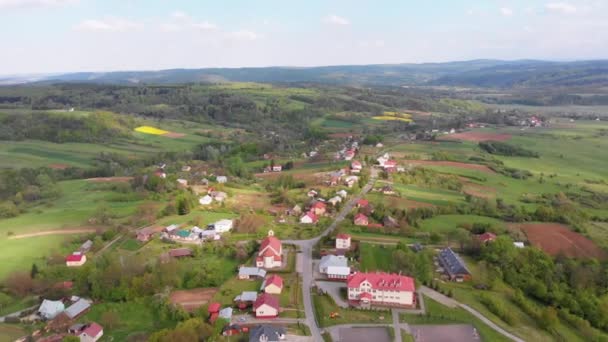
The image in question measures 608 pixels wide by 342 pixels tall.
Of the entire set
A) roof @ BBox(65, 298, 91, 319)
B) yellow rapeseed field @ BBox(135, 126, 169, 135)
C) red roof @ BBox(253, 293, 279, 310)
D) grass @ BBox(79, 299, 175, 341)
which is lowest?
grass @ BBox(79, 299, 175, 341)

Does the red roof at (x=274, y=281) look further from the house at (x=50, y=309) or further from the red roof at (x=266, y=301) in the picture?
the house at (x=50, y=309)

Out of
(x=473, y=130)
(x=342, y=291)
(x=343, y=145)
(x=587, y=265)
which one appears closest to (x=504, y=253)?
(x=587, y=265)

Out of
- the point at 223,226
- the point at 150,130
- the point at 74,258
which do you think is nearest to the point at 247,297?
the point at 223,226

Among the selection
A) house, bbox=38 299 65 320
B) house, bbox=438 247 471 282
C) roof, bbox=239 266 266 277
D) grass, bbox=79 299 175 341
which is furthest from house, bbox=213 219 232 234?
house, bbox=438 247 471 282

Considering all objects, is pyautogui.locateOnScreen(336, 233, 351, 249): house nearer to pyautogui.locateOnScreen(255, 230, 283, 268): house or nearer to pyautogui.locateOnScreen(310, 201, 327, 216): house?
pyautogui.locateOnScreen(255, 230, 283, 268): house

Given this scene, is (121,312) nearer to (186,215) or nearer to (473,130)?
(186,215)

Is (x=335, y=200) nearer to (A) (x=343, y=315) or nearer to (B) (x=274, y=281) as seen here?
(B) (x=274, y=281)
